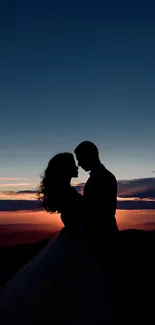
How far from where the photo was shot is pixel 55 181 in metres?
6.34

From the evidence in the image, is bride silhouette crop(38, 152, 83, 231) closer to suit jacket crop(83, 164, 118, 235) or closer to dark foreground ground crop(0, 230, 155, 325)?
suit jacket crop(83, 164, 118, 235)

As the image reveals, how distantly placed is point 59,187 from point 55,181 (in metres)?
0.12

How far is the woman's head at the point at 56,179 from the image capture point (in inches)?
250

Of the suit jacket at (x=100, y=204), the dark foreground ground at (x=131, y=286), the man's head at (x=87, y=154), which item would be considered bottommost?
the dark foreground ground at (x=131, y=286)

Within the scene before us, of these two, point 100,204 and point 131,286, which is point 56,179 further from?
point 131,286

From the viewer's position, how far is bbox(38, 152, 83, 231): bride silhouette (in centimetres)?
629

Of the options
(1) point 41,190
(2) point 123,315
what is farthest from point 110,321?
(1) point 41,190

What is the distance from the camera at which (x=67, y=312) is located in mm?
5508

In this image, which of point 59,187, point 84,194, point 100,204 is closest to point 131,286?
point 100,204

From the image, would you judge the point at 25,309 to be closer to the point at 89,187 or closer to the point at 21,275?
the point at 21,275

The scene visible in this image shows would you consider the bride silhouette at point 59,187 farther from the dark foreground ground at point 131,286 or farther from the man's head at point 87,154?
the dark foreground ground at point 131,286

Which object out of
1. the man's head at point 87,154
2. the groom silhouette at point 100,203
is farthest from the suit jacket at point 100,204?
the man's head at point 87,154

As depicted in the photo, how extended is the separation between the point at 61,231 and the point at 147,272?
169 centimetres

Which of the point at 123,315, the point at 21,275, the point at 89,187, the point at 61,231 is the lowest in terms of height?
the point at 123,315
